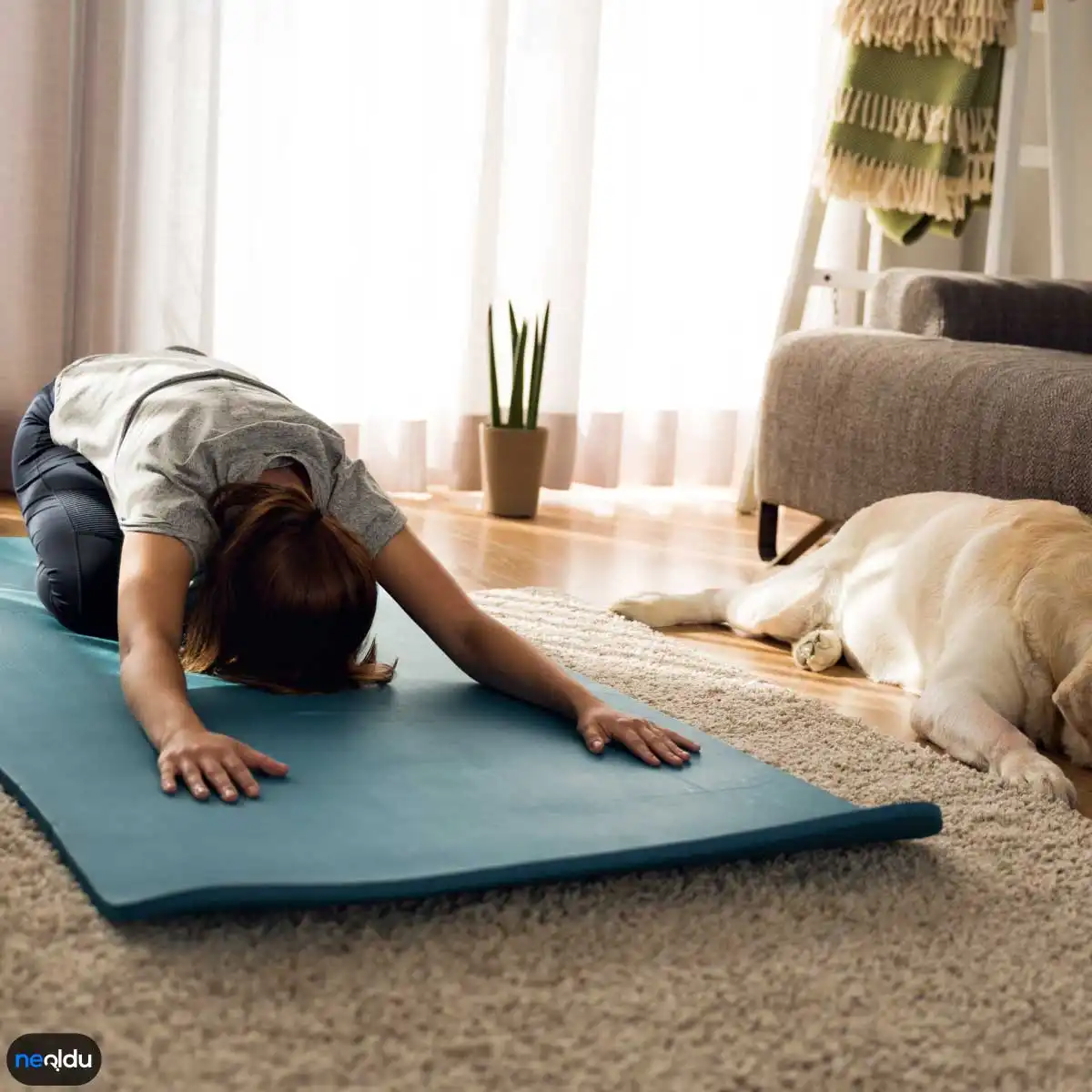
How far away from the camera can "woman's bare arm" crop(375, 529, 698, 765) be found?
5.89ft

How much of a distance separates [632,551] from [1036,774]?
1795 mm

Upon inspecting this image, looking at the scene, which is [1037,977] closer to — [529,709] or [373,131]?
[529,709]

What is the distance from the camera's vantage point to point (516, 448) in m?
3.92

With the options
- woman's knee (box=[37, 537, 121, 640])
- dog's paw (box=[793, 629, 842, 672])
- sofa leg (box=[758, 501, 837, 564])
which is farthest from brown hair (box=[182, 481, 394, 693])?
sofa leg (box=[758, 501, 837, 564])

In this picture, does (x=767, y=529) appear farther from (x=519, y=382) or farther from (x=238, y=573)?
(x=238, y=573)

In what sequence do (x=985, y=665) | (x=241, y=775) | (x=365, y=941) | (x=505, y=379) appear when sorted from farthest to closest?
(x=505, y=379) → (x=985, y=665) → (x=241, y=775) → (x=365, y=941)

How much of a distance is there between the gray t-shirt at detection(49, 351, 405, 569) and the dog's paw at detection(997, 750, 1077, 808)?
0.86m

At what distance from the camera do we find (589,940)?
134 cm

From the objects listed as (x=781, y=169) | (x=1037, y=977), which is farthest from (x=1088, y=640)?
(x=781, y=169)

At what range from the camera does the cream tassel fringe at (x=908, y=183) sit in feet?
12.5

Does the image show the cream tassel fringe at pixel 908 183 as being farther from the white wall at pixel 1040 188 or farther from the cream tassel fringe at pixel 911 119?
the white wall at pixel 1040 188

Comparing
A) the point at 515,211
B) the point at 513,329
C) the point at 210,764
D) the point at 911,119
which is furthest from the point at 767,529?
the point at 210,764

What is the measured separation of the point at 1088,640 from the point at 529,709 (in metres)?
0.76

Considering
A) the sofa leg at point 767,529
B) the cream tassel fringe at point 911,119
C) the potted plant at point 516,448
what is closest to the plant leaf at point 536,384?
the potted plant at point 516,448
